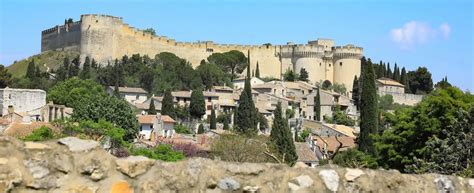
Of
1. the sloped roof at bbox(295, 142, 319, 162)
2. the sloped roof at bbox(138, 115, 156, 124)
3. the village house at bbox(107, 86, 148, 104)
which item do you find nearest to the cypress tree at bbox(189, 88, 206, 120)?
the village house at bbox(107, 86, 148, 104)

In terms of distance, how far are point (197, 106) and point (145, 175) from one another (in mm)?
60547

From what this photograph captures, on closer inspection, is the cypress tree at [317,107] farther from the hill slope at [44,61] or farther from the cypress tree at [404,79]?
the hill slope at [44,61]

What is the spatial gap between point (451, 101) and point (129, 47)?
7300cm

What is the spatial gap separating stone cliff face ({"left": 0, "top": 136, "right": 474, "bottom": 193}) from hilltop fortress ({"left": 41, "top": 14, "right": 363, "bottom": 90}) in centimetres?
8567

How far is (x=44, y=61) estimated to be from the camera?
9488 cm

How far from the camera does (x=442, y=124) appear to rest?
22.3 m

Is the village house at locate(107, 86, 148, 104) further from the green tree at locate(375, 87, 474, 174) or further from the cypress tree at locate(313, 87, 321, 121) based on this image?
the green tree at locate(375, 87, 474, 174)

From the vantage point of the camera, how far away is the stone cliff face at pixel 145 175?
13.9 feet

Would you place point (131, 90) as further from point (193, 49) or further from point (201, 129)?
point (193, 49)

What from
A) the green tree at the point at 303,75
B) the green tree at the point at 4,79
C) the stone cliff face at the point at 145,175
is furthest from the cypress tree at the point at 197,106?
the stone cliff face at the point at 145,175

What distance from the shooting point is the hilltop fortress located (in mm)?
89875

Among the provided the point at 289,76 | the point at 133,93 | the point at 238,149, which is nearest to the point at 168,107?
the point at 133,93

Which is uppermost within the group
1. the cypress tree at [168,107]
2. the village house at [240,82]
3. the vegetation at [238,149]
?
the village house at [240,82]

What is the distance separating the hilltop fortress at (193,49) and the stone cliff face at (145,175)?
8567cm
